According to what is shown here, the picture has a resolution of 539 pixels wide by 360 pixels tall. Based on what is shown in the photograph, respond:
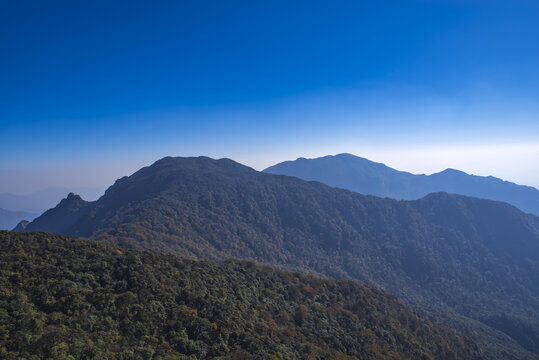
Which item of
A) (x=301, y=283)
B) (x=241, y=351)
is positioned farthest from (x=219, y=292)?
(x=301, y=283)

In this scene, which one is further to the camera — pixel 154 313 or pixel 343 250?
pixel 343 250

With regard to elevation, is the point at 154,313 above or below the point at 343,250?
above

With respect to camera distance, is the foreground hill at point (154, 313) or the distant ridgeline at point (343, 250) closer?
the foreground hill at point (154, 313)

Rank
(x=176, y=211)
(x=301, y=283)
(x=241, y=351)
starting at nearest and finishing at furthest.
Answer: (x=241, y=351)
(x=301, y=283)
(x=176, y=211)

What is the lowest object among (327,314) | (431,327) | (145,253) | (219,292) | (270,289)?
(431,327)

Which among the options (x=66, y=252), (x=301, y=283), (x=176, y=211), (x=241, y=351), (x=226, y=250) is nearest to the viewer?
(x=241, y=351)

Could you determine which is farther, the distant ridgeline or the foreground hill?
the distant ridgeline

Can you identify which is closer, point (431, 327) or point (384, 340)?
point (384, 340)

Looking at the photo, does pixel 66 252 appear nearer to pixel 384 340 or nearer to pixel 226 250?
pixel 384 340
